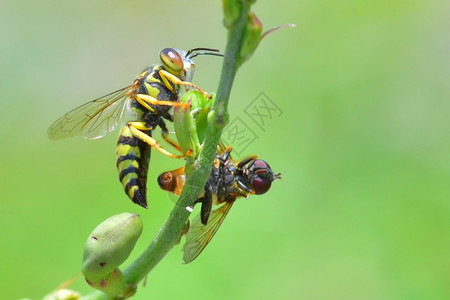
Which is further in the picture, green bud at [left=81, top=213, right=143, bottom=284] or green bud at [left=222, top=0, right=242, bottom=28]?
green bud at [left=81, top=213, right=143, bottom=284]

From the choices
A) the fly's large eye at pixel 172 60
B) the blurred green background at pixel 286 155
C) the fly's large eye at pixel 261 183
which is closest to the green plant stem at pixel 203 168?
the fly's large eye at pixel 261 183

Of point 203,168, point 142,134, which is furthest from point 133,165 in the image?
point 203,168

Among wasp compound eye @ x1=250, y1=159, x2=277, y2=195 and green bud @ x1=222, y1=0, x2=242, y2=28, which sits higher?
green bud @ x1=222, y1=0, x2=242, y2=28

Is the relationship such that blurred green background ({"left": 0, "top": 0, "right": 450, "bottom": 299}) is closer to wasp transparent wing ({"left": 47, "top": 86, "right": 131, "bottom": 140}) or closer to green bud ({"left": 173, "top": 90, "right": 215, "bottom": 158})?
wasp transparent wing ({"left": 47, "top": 86, "right": 131, "bottom": 140})

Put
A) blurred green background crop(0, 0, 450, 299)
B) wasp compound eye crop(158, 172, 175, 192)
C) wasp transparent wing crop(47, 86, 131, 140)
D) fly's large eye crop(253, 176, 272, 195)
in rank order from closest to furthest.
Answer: wasp compound eye crop(158, 172, 175, 192), fly's large eye crop(253, 176, 272, 195), wasp transparent wing crop(47, 86, 131, 140), blurred green background crop(0, 0, 450, 299)

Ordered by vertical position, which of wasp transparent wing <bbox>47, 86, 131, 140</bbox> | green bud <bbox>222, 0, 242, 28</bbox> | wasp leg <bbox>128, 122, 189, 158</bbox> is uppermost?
wasp transparent wing <bbox>47, 86, 131, 140</bbox>

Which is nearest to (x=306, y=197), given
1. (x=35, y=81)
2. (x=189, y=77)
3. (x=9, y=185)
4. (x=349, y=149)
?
(x=349, y=149)

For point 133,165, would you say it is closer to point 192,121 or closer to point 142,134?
point 142,134

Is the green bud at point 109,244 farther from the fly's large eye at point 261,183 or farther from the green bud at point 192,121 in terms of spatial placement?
the fly's large eye at point 261,183

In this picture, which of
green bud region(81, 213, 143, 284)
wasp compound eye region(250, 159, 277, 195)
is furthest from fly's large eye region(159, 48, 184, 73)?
green bud region(81, 213, 143, 284)
